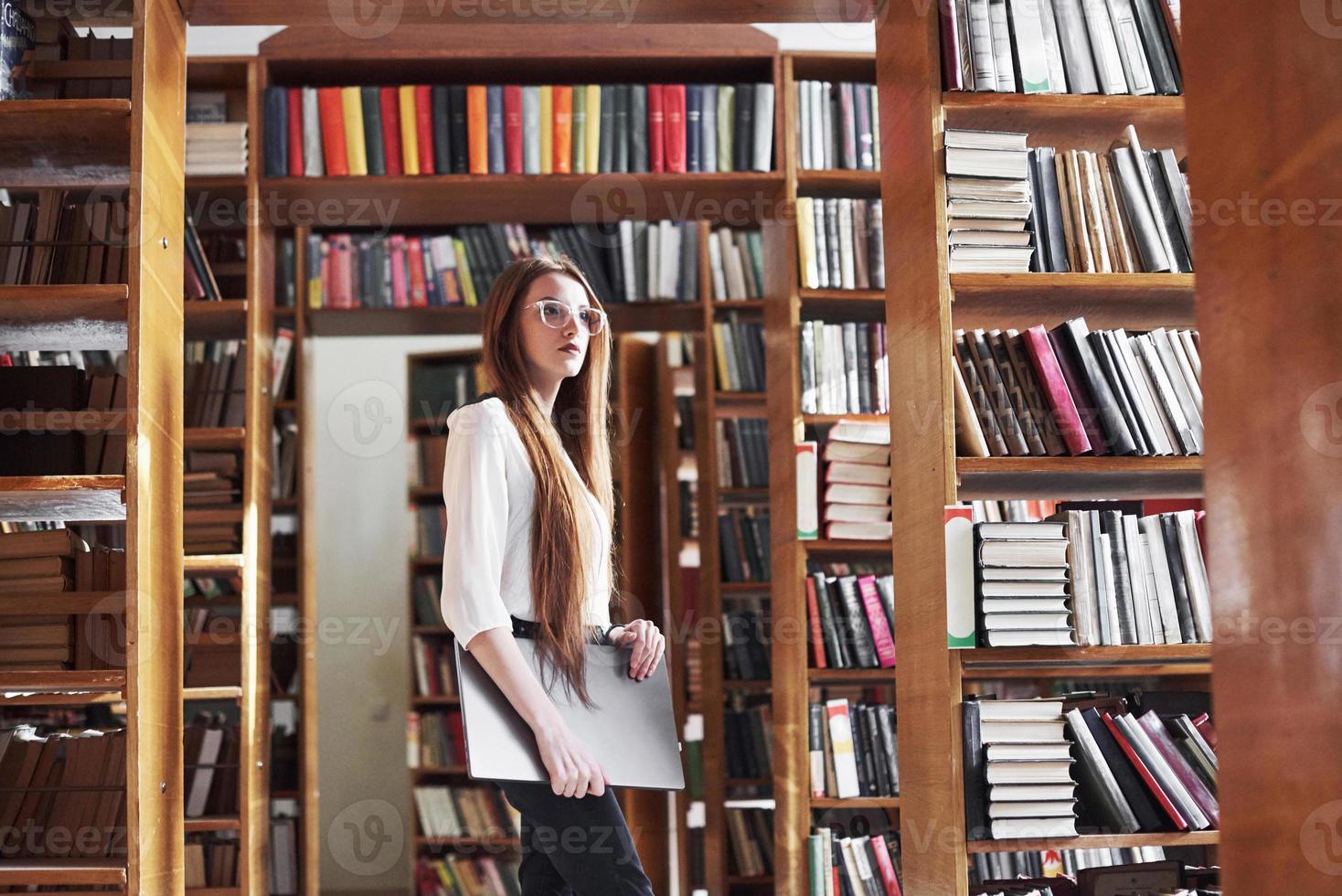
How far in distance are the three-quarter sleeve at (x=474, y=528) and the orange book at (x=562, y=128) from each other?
202cm

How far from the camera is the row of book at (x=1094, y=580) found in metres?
2.30

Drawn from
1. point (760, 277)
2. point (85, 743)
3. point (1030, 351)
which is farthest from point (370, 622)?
point (1030, 351)

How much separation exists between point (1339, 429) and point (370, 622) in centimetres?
524

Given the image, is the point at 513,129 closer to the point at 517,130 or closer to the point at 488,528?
the point at 517,130

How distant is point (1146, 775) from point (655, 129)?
2.31 m

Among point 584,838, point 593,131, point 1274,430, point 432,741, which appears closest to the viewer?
point 1274,430

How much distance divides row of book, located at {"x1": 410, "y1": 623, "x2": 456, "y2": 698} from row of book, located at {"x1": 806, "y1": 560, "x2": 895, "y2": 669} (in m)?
2.45

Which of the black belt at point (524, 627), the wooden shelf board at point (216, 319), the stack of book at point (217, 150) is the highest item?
the stack of book at point (217, 150)

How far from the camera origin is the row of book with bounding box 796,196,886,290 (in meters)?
3.88

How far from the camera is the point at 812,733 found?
12.4 feet

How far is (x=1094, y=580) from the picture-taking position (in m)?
2.42

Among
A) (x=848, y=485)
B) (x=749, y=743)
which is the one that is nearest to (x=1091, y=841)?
(x=848, y=485)

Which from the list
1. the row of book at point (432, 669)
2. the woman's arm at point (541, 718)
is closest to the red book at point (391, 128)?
the woman's arm at point (541, 718)

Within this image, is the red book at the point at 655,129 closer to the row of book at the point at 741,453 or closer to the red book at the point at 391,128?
the red book at the point at 391,128
